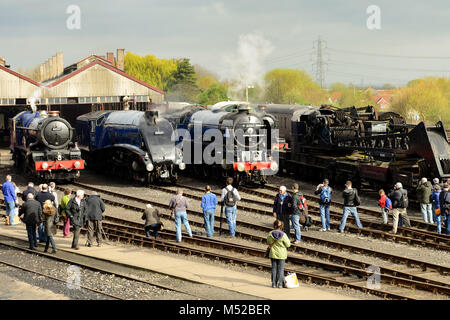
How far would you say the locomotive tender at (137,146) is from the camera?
27.6 meters

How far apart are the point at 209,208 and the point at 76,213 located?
3.67 meters

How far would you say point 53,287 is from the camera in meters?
13.8

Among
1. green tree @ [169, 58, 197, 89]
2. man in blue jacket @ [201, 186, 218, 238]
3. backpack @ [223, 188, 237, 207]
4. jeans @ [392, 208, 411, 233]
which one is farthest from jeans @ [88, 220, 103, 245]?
green tree @ [169, 58, 197, 89]

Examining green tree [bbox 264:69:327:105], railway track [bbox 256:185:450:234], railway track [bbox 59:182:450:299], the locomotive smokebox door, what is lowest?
railway track [bbox 59:182:450:299]

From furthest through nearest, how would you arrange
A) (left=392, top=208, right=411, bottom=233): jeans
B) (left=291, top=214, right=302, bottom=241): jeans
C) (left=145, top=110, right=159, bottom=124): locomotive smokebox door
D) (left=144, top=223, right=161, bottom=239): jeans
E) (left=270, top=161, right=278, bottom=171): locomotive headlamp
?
(left=145, top=110, right=159, bottom=124): locomotive smokebox door, (left=270, top=161, right=278, bottom=171): locomotive headlamp, (left=392, top=208, right=411, bottom=233): jeans, (left=144, top=223, right=161, bottom=239): jeans, (left=291, top=214, right=302, bottom=241): jeans

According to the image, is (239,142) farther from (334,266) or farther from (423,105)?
(423,105)

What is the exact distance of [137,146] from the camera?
28.2 meters

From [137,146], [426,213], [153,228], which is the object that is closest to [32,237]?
[153,228]

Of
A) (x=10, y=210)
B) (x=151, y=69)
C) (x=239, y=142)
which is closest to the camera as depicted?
(x=10, y=210)

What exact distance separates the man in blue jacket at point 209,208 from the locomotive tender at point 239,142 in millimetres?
7891

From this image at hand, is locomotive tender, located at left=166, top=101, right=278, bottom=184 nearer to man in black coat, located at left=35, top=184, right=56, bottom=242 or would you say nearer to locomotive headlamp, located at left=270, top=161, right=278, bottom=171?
locomotive headlamp, located at left=270, top=161, right=278, bottom=171

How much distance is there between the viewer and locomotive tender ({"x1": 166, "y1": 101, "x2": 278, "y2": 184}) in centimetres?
2691

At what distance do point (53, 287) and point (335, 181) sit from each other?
682 inches

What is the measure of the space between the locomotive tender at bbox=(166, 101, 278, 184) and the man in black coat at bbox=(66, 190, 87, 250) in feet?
32.4
